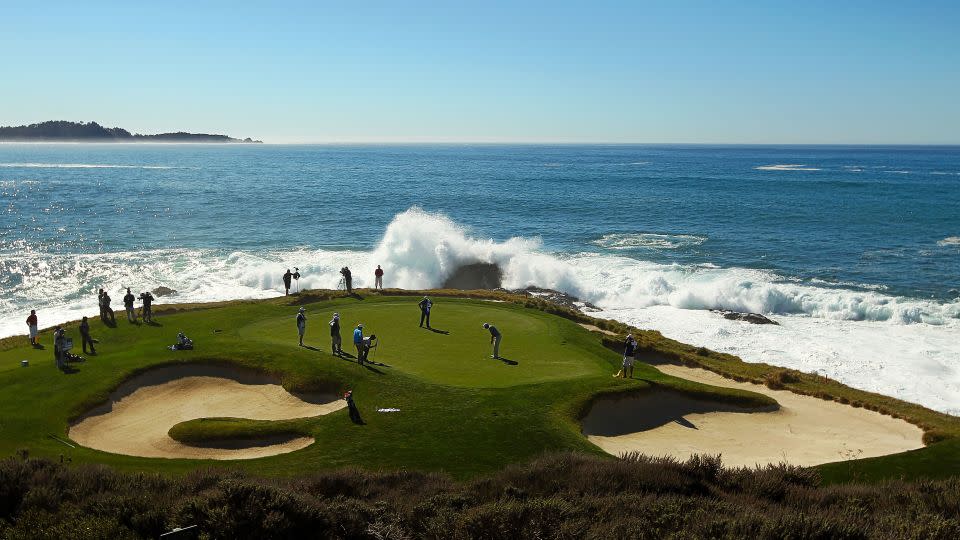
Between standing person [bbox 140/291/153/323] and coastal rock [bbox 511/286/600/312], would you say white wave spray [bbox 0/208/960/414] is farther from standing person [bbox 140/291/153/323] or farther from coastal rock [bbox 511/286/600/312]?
standing person [bbox 140/291/153/323]

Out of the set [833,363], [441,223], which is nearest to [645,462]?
[833,363]

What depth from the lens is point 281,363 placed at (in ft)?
70.4

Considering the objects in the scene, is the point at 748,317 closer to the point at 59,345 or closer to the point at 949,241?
the point at 59,345

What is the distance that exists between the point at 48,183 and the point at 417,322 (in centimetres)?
11594

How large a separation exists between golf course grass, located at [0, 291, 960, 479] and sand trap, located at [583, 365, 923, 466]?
1.83ft

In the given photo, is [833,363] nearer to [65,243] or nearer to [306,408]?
→ [306,408]

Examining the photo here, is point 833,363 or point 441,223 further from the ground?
point 441,223

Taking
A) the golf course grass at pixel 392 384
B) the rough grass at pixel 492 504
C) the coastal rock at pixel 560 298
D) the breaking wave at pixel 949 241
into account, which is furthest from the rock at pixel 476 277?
the breaking wave at pixel 949 241

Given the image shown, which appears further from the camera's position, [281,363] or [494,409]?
[281,363]

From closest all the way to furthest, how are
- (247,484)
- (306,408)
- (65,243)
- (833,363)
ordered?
1. (247,484)
2. (306,408)
3. (833,363)
4. (65,243)

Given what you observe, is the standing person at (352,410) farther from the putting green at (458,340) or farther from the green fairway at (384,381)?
the putting green at (458,340)

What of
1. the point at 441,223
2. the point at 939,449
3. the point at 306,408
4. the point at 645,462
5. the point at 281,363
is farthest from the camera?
the point at 441,223

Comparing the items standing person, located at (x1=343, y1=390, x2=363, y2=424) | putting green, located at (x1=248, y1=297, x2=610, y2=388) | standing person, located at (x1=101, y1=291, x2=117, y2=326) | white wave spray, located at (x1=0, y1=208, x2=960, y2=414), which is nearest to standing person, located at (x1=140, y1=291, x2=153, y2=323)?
standing person, located at (x1=101, y1=291, x2=117, y2=326)

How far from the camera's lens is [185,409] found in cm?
1948
